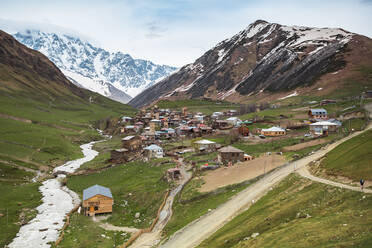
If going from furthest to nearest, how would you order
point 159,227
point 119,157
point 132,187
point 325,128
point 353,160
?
point 119,157 < point 325,128 < point 132,187 < point 159,227 < point 353,160

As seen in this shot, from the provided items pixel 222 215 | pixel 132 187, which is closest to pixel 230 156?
pixel 132 187

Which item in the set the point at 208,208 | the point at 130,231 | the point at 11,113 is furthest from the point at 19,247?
the point at 11,113

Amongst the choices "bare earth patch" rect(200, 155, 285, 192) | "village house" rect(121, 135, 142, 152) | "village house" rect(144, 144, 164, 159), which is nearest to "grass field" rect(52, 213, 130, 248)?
"bare earth patch" rect(200, 155, 285, 192)

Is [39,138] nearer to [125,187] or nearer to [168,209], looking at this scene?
[125,187]

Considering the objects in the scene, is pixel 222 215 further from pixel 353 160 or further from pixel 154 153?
pixel 154 153

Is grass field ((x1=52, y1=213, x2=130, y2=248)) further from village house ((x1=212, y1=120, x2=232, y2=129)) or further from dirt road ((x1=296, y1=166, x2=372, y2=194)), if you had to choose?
village house ((x1=212, y1=120, x2=232, y2=129))

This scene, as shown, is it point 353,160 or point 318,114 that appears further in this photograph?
point 318,114

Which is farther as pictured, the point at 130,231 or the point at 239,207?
the point at 130,231
